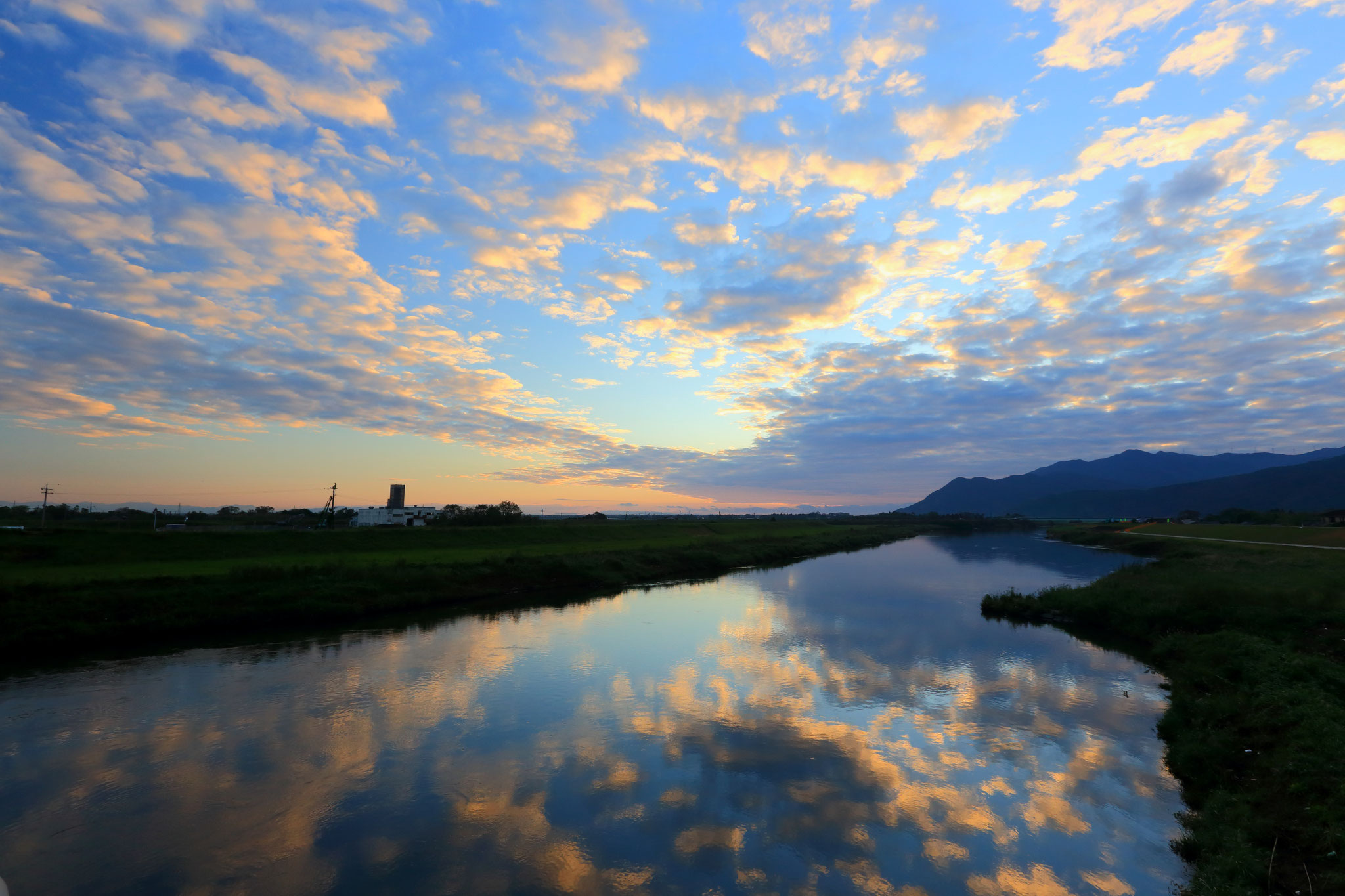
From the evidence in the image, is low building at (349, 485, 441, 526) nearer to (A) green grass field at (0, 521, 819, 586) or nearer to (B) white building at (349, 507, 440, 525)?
(B) white building at (349, 507, 440, 525)

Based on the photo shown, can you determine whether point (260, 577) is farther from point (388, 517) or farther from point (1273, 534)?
point (1273, 534)

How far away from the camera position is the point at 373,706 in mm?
17062

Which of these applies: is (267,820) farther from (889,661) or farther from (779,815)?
(889,661)

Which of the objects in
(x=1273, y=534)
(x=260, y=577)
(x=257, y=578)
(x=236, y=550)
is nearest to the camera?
(x=257, y=578)

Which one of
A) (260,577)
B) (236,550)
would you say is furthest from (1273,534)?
(236,550)

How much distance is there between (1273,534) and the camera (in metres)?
62.3

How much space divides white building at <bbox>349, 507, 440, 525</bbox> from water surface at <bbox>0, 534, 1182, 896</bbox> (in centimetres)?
7565

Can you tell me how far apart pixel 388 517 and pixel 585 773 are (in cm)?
9531

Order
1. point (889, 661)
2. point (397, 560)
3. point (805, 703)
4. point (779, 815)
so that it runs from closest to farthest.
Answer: point (779, 815) → point (805, 703) → point (889, 661) → point (397, 560)

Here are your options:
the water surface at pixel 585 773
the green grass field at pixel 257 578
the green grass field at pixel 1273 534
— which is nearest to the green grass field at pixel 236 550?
the green grass field at pixel 257 578

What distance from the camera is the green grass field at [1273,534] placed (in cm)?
4975

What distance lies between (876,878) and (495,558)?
3805 cm

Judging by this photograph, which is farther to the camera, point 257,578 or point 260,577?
point 260,577

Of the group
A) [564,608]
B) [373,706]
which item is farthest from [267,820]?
[564,608]
